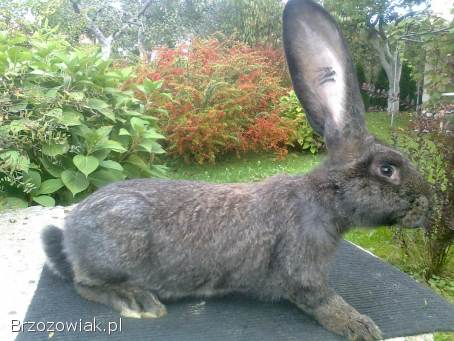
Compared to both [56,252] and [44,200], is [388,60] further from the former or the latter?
[56,252]

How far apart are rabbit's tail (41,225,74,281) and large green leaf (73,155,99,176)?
146cm

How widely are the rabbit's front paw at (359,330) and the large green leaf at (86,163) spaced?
8.29 feet

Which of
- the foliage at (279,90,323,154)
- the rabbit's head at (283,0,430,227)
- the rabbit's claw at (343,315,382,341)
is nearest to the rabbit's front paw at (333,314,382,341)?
the rabbit's claw at (343,315,382,341)

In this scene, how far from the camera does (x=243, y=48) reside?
10.1 metres

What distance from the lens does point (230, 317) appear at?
1.93 m

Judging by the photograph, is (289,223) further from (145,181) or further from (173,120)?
(173,120)

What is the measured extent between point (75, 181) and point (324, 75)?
2646mm

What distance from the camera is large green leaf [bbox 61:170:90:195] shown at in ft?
12.3

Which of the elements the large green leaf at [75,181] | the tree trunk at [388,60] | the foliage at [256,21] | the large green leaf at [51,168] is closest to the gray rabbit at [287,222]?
the large green leaf at [75,181]

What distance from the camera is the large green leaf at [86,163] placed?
3647mm

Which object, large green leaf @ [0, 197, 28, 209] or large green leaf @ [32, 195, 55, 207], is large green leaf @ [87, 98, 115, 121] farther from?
large green leaf @ [0, 197, 28, 209]

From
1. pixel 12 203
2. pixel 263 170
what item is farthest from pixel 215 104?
pixel 12 203

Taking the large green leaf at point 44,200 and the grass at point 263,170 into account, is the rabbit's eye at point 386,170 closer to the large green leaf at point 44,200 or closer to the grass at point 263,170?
the grass at point 263,170

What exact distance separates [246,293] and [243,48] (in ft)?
28.7
